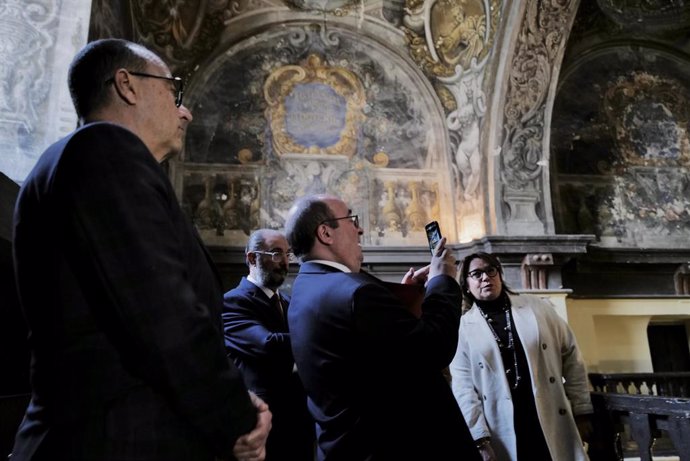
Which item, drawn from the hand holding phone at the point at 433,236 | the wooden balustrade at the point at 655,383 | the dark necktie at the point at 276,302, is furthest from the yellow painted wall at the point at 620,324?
the hand holding phone at the point at 433,236

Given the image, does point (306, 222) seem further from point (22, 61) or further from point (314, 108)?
point (314, 108)

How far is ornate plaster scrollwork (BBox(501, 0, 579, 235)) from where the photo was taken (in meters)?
7.15

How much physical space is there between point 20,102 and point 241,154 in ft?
11.7

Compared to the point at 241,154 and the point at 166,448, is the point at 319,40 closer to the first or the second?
the point at 241,154

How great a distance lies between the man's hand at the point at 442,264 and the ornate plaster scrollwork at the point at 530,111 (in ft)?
17.4

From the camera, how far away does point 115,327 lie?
107cm

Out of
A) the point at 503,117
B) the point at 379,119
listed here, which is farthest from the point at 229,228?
the point at 503,117

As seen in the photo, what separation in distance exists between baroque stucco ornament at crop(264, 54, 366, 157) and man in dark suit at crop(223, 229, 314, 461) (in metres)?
4.86

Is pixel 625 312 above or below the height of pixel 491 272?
below

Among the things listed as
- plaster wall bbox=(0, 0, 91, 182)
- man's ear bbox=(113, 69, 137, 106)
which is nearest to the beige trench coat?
man's ear bbox=(113, 69, 137, 106)

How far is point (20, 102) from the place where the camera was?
409 centimetres

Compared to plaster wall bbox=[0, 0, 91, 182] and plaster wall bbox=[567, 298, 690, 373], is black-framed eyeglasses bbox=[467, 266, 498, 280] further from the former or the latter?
plaster wall bbox=[567, 298, 690, 373]

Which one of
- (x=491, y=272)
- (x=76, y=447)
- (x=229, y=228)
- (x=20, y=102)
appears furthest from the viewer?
(x=229, y=228)

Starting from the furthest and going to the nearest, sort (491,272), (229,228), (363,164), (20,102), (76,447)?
1. (363,164)
2. (229,228)
3. (20,102)
4. (491,272)
5. (76,447)
